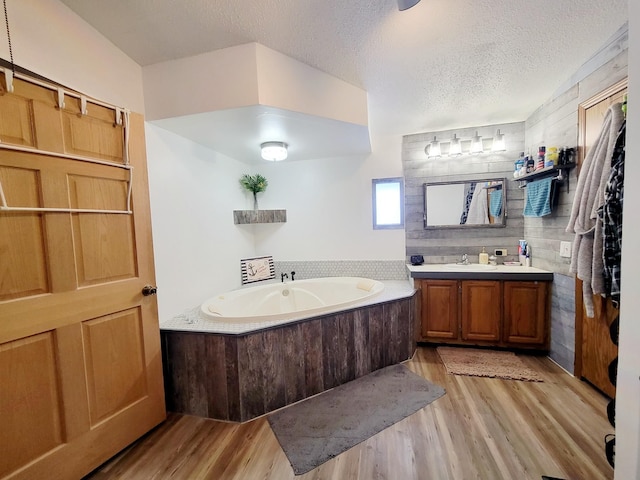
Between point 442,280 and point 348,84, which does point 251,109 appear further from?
point 442,280

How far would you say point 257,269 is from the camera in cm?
331

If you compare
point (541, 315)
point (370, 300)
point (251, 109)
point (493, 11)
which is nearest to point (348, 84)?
point (251, 109)

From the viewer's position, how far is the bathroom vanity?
252 cm

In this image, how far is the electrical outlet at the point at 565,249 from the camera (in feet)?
7.15

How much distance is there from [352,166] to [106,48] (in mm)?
2422

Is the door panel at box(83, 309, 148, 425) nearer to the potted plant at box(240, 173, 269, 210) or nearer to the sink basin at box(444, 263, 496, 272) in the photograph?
the potted plant at box(240, 173, 269, 210)

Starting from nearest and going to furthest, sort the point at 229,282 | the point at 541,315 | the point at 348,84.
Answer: the point at 348,84, the point at 541,315, the point at 229,282

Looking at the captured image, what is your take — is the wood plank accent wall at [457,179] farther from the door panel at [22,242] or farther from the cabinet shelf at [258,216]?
the door panel at [22,242]

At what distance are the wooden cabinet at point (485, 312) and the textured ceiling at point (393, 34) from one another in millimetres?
1840

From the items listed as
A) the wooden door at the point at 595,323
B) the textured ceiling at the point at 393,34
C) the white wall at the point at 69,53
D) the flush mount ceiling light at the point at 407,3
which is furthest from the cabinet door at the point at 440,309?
the white wall at the point at 69,53

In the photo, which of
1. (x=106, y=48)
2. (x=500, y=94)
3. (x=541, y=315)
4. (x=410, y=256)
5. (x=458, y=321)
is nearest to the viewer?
(x=106, y=48)

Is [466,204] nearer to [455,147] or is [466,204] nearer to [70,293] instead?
[455,147]

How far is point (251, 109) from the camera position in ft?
5.88

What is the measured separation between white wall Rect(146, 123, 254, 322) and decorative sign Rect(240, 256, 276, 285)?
0.33 feet
